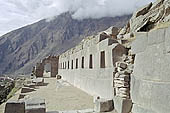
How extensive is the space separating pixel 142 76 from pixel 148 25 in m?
3.66

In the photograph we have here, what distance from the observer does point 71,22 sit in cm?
12556

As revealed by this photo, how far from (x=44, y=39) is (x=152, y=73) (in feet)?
385

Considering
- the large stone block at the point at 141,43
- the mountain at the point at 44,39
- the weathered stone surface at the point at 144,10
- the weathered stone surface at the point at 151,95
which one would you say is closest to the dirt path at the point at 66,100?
the weathered stone surface at the point at 151,95

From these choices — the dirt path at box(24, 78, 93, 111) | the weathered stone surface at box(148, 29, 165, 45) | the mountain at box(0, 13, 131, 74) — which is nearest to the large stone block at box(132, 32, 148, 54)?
the weathered stone surface at box(148, 29, 165, 45)

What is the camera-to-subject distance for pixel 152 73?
4914 millimetres

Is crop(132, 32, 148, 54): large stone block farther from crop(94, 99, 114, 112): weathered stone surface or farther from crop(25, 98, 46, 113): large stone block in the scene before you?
crop(25, 98, 46, 113): large stone block

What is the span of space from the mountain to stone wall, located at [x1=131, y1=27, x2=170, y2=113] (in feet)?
300

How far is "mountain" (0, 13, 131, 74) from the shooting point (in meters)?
104

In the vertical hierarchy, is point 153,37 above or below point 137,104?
above

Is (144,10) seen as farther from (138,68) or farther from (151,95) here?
(151,95)

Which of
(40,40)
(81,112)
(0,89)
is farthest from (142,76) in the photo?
(40,40)

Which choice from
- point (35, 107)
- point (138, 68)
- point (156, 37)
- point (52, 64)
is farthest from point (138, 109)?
point (52, 64)

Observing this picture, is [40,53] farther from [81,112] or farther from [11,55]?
[81,112]

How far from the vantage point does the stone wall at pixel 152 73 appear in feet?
14.6
